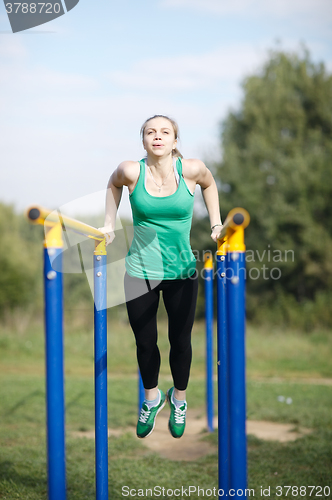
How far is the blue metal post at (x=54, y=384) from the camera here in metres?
1.67

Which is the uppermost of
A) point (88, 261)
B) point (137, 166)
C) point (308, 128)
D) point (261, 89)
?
point (261, 89)

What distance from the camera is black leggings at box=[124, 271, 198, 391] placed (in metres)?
2.57

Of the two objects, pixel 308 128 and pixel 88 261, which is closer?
pixel 88 261

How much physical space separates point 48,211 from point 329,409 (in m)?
5.31

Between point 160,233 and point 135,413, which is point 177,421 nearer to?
point 160,233

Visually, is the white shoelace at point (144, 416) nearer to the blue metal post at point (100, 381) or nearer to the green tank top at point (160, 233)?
the blue metal post at point (100, 381)

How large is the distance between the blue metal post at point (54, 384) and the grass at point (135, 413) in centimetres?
180

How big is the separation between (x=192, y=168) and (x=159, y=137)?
10.2 inches

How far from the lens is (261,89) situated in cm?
1803

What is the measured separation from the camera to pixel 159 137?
253 centimetres

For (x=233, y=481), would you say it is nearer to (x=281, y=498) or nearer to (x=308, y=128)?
(x=281, y=498)

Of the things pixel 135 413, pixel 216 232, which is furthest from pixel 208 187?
pixel 135 413

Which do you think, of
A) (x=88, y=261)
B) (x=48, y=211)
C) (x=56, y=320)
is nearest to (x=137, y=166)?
(x=88, y=261)

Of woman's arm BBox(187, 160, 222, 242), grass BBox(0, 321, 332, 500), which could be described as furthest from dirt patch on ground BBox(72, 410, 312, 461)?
woman's arm BBox(187, 160, 222, 242)
